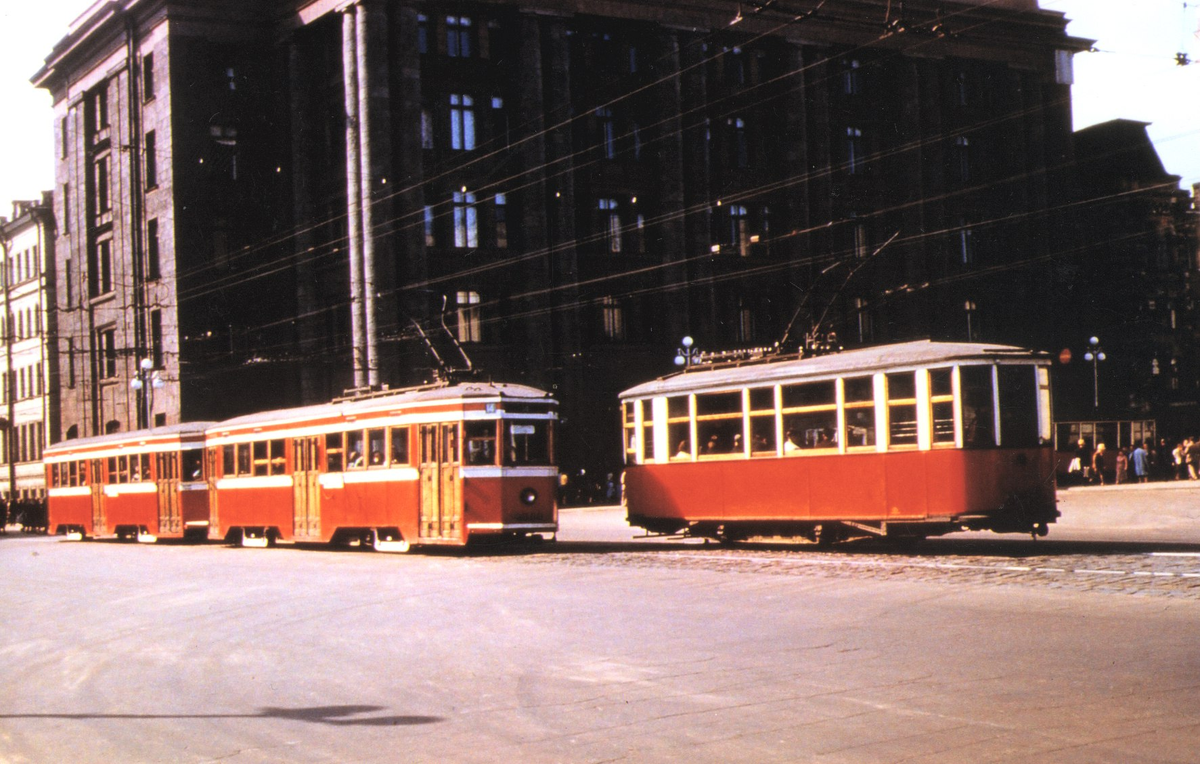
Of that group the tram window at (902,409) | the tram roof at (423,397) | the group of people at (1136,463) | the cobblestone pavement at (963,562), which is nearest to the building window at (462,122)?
the group of people at (1136,463)

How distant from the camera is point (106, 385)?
6159 cm

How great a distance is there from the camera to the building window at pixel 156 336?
56.1 meters

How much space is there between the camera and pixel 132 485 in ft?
123

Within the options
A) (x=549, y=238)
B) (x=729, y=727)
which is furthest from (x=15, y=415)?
(x=729, y=727)

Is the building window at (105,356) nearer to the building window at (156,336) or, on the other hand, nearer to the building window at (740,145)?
the building window at (156,336)

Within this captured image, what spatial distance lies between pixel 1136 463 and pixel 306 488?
31296 mm

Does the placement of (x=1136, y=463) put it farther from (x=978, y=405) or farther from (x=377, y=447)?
(x=978, y=405)

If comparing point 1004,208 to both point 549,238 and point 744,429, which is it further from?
point 744,429

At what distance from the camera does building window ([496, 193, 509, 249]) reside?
52.9m

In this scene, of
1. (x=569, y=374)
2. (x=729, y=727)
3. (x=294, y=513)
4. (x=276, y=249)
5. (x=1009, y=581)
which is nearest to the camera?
(x=729, y=727)

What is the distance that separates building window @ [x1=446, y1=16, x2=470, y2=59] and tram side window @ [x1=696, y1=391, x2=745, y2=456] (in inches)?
1256

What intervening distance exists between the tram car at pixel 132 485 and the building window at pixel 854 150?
106 feet

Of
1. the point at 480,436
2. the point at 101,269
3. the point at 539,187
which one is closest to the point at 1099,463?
the point at 539,187

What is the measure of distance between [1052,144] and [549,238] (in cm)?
2471
